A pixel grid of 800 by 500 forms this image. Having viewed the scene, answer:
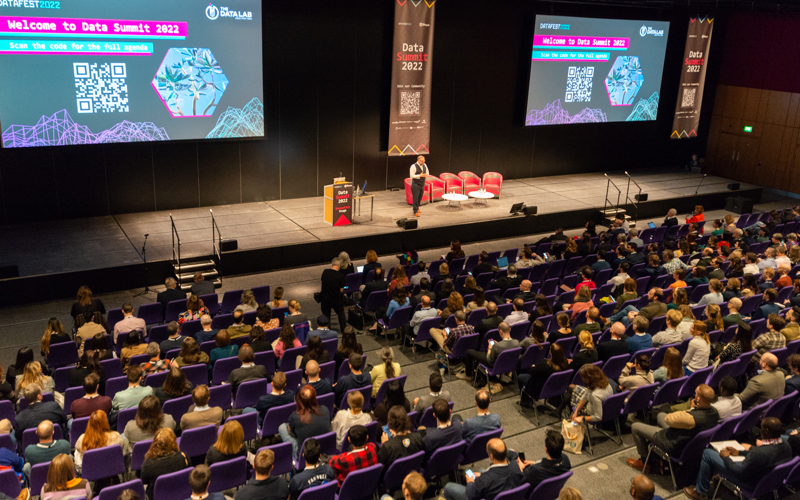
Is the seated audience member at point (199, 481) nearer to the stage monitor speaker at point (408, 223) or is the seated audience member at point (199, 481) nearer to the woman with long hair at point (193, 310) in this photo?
the woman with long hair at point (193, 310)

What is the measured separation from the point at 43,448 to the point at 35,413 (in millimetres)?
688

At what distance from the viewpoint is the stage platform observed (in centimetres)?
1090

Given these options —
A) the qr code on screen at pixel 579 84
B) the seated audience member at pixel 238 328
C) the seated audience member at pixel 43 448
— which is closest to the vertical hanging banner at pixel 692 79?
the qr code on screen at pixel 579 84

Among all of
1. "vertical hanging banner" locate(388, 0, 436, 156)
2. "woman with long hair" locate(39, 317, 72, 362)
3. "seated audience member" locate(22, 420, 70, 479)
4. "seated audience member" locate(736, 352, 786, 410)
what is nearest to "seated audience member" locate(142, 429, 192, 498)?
"seated audience member" locate(22, 420, 70, 479)

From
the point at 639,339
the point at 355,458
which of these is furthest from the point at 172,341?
the point at 639,339

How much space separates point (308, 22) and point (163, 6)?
10.5ft

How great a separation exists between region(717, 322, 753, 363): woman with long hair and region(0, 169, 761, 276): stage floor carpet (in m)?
7.22

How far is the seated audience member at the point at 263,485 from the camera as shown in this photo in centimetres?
462

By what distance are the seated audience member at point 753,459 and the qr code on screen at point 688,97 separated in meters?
16.5

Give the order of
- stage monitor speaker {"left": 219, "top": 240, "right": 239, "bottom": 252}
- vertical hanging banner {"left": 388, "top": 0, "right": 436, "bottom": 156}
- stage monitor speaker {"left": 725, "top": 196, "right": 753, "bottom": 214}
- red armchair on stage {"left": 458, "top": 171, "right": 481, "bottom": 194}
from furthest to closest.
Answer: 1. stage monitor speaker {"left": 725, "top": 196, "right": 753, "bottom": 214}
2. red armchair on stage {"left": 458, "top": 171, "right": 481, "bottom": 194}
3. vertical hanging banner {"left": 388, "top": 0, "right": 436, "bottom": 156}
4. stage monitor speaker {"left": 219, "top": 240, "right": 239, "bottom": 252}

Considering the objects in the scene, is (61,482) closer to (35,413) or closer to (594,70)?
(35,413)

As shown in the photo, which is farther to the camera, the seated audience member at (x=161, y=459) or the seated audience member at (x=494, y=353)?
the seated audience member at (x=494, y=353)

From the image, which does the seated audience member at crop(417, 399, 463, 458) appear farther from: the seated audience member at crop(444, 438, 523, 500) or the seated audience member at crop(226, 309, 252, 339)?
the seated audience member at crop(226, 309, 252, 339)

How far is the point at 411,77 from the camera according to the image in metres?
15.8
